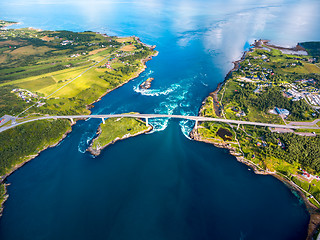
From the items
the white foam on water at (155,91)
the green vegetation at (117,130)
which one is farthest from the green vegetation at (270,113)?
the green vegetation at (117,130)

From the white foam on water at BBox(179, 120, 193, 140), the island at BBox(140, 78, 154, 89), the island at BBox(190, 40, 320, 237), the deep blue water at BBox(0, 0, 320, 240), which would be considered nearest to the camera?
the deep blue water at BBox(0, 0, 320, 240)

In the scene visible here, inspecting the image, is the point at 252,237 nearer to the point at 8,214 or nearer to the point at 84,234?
the point at 84,234

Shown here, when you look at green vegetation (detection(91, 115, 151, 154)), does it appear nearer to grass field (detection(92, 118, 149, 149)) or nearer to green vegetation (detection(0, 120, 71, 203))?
grass field (detection(92, 118, 149, 149))

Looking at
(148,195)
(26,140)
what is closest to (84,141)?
(26,140)

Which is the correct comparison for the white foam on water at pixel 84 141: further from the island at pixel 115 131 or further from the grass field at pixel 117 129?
the grass field at pixel 117 129

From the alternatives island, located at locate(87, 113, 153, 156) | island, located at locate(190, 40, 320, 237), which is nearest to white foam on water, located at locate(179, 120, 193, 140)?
island, located at locate(190, 40, 320, 237)

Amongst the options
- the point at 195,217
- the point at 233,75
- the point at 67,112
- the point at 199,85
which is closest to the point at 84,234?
the point at 195,217
